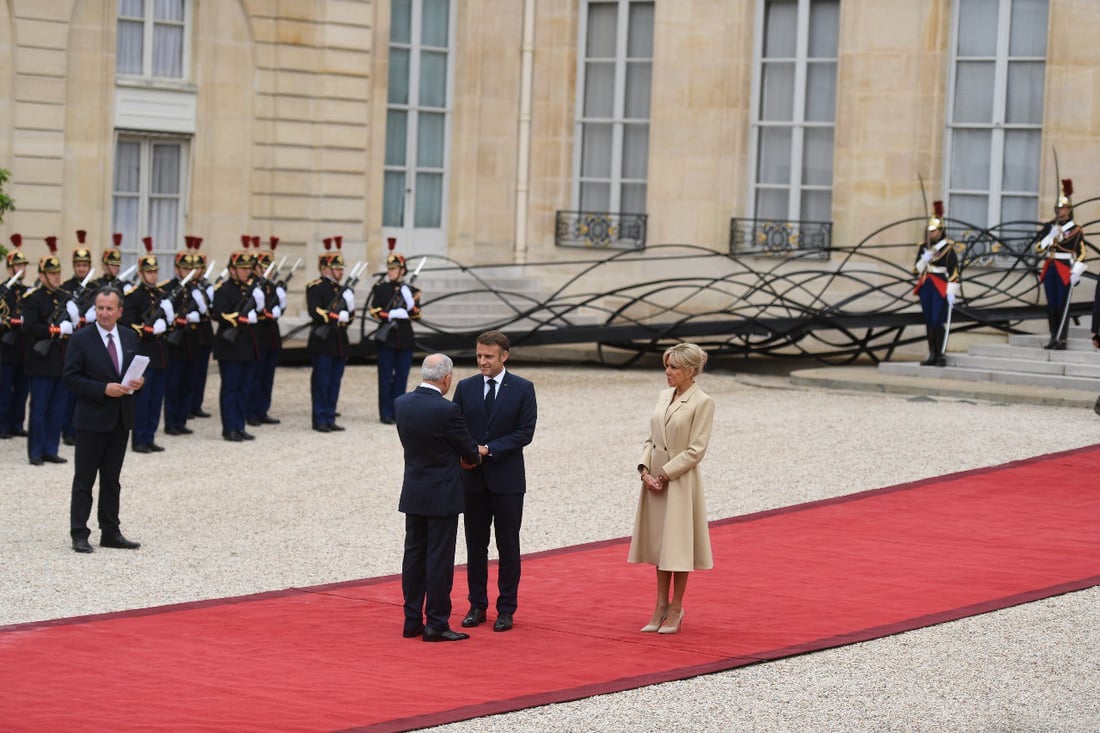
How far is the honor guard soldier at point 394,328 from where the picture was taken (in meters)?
17.0

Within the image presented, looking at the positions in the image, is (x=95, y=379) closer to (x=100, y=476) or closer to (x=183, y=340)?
(x=100, y=476)

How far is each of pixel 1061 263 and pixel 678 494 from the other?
1083 cm

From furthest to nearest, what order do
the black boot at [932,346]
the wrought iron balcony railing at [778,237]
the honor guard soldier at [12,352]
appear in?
the wrought iron balcony railing at [778,237], the black boot at [932,346], the honor guard soldier at [12,352]

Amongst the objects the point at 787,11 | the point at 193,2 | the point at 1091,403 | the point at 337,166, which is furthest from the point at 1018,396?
the point at 193,2

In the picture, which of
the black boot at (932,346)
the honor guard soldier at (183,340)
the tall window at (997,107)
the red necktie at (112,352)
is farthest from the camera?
the tall window at (997,107)

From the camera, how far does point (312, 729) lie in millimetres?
7148

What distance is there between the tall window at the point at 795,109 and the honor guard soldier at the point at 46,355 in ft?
34.0

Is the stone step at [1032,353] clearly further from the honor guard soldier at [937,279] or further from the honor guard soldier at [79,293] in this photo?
the honor guard soldier at [79,293]

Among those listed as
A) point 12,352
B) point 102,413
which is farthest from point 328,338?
point 102,413

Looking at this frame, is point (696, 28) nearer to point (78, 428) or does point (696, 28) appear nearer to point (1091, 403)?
point (1091, 403)

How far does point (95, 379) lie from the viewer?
1136cm

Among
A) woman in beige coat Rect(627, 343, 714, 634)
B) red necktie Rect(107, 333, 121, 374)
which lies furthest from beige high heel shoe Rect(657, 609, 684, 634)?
red necktie Rect(107, 333, 121, 374)

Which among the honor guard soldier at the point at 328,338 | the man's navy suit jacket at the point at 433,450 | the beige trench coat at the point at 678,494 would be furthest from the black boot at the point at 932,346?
the man's navy suit jacket at the point at 433,450

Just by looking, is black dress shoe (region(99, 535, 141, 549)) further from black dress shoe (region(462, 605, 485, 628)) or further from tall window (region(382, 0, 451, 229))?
tall window (region(382, 0, 451, 229))
